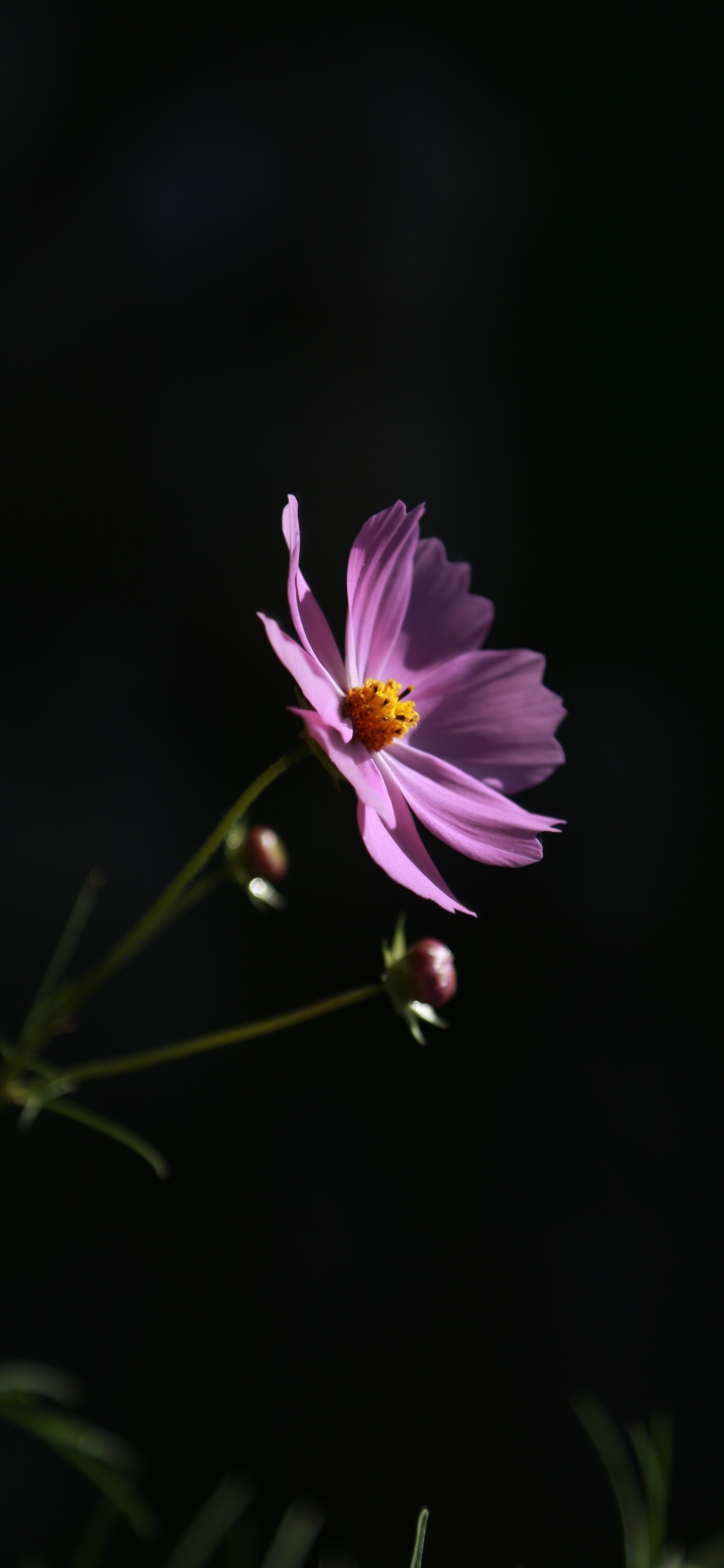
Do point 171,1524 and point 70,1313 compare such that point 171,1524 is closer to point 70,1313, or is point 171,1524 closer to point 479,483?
point 70,1313

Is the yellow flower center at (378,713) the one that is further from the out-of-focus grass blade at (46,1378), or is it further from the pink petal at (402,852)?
the out-of-focus grass blade at (46,1378)

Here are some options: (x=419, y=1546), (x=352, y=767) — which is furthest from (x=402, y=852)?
(x=419, y=1546)

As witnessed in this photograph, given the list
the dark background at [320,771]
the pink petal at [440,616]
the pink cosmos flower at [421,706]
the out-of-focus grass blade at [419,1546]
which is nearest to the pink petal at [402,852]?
the pink cosmos flower at [421,706]

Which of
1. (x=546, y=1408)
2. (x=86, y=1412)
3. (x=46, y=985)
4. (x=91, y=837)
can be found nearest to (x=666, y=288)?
(x=91, y=837)

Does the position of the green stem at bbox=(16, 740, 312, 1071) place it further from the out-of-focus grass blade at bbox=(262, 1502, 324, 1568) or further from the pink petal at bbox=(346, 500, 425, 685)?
the out-of-focus grass blade at bbox=(262, 1502, 324, 1568)

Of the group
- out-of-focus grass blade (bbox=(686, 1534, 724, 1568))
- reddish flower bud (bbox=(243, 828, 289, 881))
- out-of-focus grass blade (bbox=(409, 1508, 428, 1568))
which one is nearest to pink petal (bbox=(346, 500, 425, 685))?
reddish flower bud (bbox=(243, 828, 289, 881))

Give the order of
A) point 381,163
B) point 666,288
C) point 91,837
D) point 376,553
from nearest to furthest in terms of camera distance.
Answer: point 376,553
point 91,837
point 381,163
point 666,288
